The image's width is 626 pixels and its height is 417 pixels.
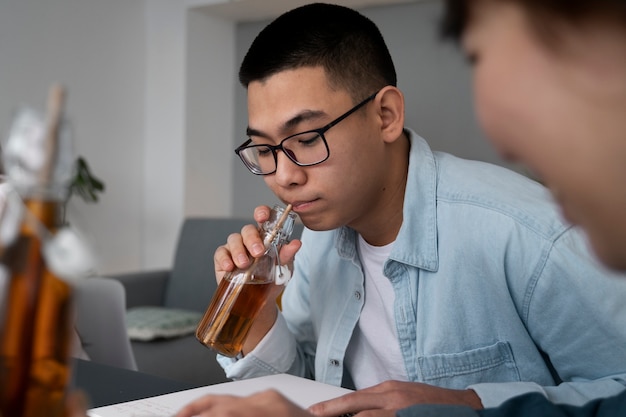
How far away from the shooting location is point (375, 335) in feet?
4.36

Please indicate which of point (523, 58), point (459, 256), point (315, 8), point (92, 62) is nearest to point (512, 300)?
point (459, 256)

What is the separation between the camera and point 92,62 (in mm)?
4742

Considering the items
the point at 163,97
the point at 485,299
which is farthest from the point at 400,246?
the point at 163,97

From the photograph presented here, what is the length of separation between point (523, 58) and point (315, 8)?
0.90 metres

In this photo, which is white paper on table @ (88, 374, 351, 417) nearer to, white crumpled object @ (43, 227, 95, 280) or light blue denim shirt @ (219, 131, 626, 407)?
light blue denim shirt @ (219, 131, 626, 407)

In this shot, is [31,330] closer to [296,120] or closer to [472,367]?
[296,120]

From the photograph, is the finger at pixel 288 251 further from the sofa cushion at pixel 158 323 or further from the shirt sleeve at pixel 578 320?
the sofa cushion at pixel 158 323

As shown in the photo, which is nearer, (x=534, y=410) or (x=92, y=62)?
(x=534, y=410)

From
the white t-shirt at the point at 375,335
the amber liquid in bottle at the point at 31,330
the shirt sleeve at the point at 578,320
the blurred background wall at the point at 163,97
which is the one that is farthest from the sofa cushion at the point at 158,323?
the amber liquid in bottle at the point at 31,330

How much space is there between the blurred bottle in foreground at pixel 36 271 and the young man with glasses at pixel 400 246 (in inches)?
28.7

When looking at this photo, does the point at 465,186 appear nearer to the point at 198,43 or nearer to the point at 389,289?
the point at 389,289

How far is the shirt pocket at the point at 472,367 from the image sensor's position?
1.16 m

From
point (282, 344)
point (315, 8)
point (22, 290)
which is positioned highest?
point (315, 8)

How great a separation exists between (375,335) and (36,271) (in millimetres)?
993
